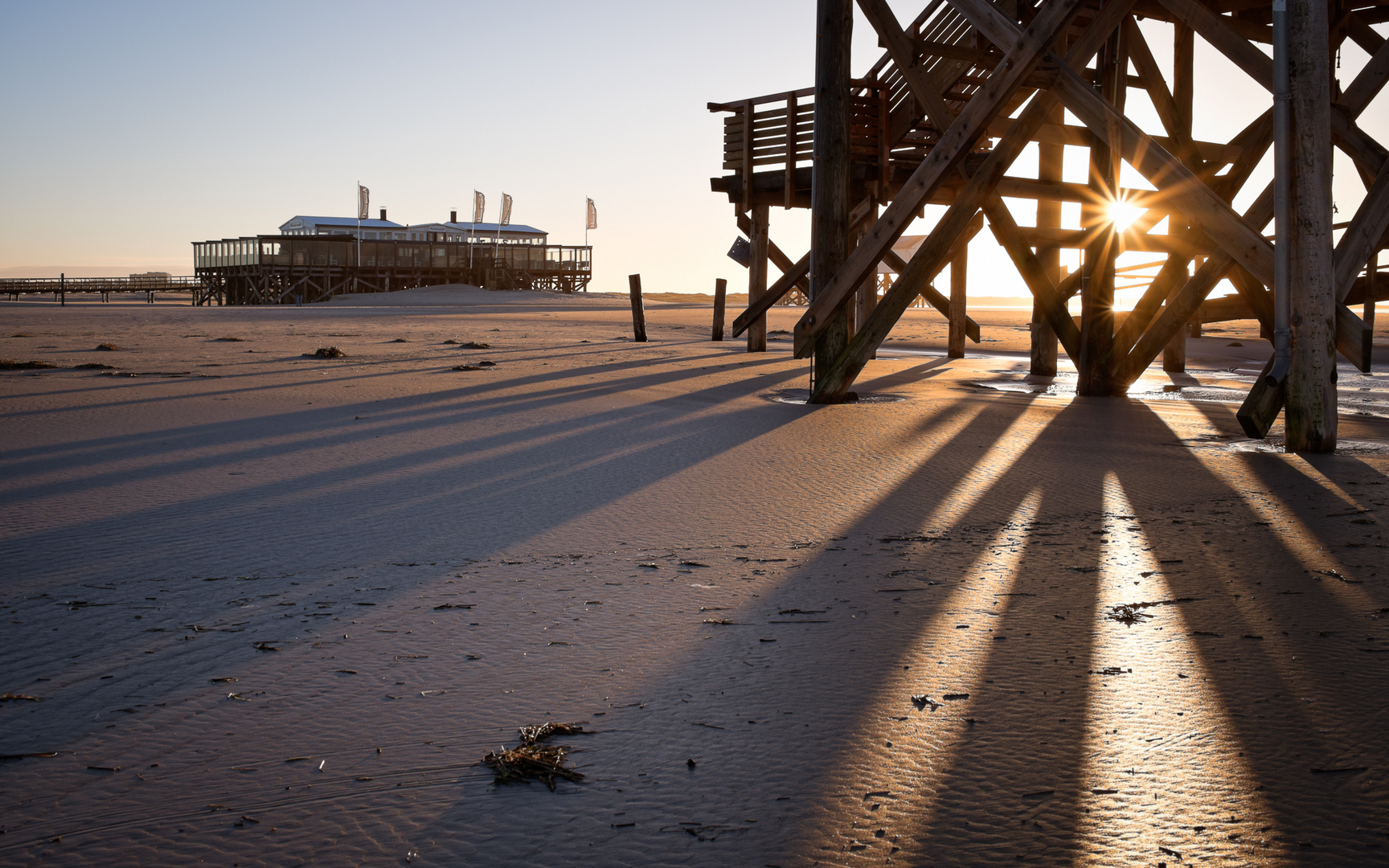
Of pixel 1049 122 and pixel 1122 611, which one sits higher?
pixel 1049 122

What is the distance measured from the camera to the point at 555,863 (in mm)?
1735

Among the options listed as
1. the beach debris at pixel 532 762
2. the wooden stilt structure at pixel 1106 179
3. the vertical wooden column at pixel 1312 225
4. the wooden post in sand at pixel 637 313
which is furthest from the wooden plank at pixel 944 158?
the wooden post in sand at pixel 637 313

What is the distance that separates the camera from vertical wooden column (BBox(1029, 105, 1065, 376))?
11.8 m

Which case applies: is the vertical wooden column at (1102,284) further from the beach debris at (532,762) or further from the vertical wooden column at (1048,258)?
the beach debris at (532,762)

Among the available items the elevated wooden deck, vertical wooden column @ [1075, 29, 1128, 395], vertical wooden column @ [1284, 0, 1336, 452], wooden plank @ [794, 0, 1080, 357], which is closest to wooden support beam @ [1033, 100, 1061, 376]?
vertical wooden column @ [1075, 29, 1128, 395]

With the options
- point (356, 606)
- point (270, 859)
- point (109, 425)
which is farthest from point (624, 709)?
point (109, 425)

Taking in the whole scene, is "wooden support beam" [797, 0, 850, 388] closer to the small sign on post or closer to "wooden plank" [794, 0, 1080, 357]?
"wooden plank" [794, 0, 1080, 357]

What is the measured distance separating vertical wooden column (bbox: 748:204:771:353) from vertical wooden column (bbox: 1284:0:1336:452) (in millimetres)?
9263

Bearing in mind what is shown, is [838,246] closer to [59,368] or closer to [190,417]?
[190,417]

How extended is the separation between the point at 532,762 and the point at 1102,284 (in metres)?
8.69

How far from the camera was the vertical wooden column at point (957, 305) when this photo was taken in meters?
15.1

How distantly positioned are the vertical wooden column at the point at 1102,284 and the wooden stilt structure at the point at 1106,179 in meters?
0.02

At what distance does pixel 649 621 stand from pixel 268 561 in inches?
56.8

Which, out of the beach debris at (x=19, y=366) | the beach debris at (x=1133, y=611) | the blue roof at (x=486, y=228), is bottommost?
the beach debris at (x=1133, y=611)
